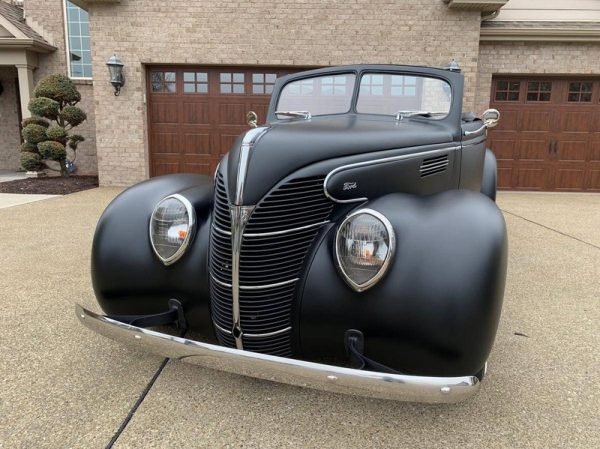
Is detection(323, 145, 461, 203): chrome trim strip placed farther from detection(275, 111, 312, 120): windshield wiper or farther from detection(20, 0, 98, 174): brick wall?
detection(20, 0, 98, 174): brick wall

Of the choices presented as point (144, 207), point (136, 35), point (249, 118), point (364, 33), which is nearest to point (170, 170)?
point (136, 35)

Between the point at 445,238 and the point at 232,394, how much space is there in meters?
1.14

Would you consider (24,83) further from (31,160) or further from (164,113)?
(164,113)

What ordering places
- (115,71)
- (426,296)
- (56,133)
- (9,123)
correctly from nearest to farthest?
(426,296), (115,71), (56,133), (9,123)

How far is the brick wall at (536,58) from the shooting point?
31.1 feet

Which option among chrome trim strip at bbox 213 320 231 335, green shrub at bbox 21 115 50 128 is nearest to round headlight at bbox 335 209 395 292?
chrome trim strip at bbox 213 320 231 335

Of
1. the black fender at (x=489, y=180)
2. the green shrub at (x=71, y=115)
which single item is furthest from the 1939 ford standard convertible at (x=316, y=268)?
the green shrub at (x=71, y=115)

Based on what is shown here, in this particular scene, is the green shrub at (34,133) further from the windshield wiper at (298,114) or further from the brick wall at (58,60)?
the windshield wiper at (298,114)

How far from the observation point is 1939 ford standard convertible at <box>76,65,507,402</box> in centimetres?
159

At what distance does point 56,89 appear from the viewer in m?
9.83

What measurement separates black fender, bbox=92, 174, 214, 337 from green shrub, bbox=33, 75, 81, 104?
9.29m

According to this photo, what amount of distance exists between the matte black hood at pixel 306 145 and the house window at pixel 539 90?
351 inches

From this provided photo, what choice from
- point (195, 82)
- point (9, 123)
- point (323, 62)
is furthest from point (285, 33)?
point (9, 123)

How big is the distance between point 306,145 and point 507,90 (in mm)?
9586
